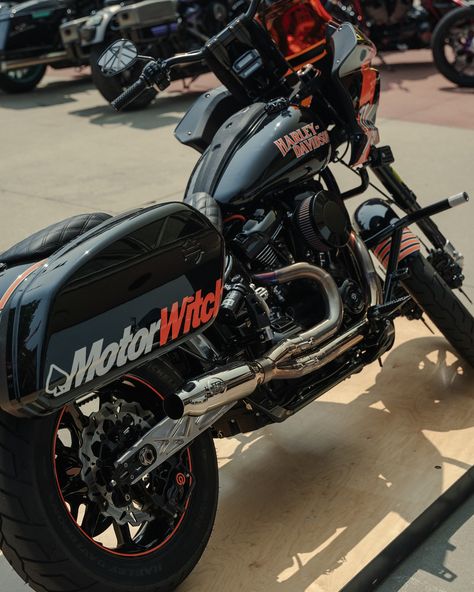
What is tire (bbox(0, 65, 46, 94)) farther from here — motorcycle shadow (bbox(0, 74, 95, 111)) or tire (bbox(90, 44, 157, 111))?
tire (bbox(90, 44, 157, 111))

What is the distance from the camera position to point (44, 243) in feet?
7.95

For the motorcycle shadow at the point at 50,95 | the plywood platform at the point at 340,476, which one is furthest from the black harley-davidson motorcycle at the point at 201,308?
the motorcycle shadow at the point at 50,95

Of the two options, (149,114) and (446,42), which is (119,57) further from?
(446,42)

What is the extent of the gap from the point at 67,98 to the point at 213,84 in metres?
1.54

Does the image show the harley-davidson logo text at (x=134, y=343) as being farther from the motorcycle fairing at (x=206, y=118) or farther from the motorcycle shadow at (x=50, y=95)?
the motorcycle shadow at (x=50, y=95)

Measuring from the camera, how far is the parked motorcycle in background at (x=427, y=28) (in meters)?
8.84

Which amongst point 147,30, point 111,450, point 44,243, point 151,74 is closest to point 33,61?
point 147,30

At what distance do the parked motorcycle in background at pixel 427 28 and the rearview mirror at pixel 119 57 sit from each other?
20.9ft

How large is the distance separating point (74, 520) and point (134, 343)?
423 mm

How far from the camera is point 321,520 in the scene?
2783mm

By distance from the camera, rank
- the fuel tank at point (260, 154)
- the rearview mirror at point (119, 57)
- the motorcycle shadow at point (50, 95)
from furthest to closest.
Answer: the motorcycle shadow at point (50, 95), the rearview mirror at point (119, 57), the fuel tank at point (260, 154)

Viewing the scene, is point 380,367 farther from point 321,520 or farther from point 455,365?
point 321,520

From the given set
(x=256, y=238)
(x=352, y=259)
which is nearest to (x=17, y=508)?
(x=256, y=238)

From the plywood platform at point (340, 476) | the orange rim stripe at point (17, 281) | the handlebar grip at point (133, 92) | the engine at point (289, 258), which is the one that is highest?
the handlebar grip at point (133, 92)
